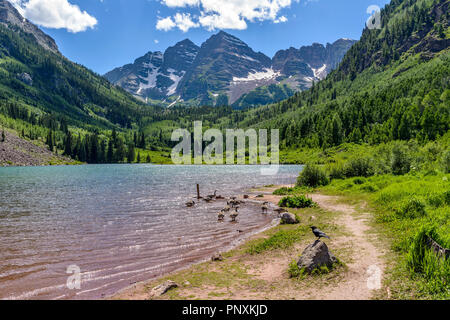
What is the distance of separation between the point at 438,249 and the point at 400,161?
146 ft

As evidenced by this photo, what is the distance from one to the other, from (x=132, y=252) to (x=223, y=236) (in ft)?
27.8

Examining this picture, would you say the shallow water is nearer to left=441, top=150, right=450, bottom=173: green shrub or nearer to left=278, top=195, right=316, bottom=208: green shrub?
left=278, top=195, right=316, bottom=208: green shrub

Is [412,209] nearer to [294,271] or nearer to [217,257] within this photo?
[294,271]

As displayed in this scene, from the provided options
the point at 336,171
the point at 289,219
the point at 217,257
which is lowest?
the point at 217,257

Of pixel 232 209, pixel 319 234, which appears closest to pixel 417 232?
pixel 319 234

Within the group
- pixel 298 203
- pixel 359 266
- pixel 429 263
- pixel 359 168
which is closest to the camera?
pixel 429 263

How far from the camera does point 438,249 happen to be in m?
11.2

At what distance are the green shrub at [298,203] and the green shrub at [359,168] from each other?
22.5 meters

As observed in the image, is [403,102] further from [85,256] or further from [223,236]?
[85,256]

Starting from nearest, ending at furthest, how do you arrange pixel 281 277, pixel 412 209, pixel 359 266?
pixel 359 266
pixel 281 277
pixel 412 209

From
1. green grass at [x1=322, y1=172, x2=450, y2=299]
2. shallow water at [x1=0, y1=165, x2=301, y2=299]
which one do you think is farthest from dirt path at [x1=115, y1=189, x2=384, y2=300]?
shallow water at [x1=0, y1=165, x2=301, y2=299]

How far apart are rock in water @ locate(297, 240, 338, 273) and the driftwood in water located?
423cm

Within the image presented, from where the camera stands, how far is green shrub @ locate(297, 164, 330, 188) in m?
52.6
